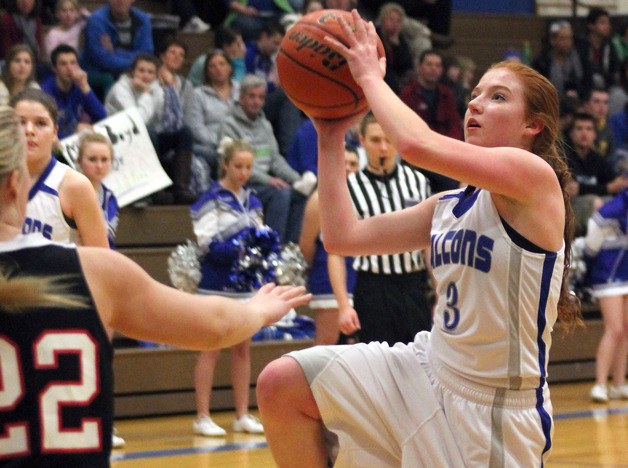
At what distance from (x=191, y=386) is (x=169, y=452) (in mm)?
1413

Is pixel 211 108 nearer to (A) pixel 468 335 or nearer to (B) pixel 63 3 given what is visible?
(B) pixel 63 3

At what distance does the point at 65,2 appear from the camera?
8.98 meters

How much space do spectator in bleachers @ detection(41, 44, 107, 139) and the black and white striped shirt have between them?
265cm

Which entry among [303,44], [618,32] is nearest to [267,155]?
[303,44]

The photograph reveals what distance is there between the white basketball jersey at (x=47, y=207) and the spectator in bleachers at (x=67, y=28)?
15.2 ft

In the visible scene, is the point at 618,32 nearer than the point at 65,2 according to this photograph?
No

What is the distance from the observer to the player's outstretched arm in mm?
2242

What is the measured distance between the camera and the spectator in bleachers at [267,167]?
841 centimetres

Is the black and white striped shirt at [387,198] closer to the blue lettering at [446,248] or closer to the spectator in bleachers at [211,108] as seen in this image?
the spectator in bleachers at [211,108]

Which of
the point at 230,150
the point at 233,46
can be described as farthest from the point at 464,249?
the point at 233,46

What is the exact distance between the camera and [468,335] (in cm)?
311

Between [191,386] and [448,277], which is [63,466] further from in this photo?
[191,386]

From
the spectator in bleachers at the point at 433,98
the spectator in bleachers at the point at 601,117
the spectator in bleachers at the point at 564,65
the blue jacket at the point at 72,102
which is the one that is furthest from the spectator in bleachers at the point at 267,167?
the spectator in bleachers at the point at 564,65

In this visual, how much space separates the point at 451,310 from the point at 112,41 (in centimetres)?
665
